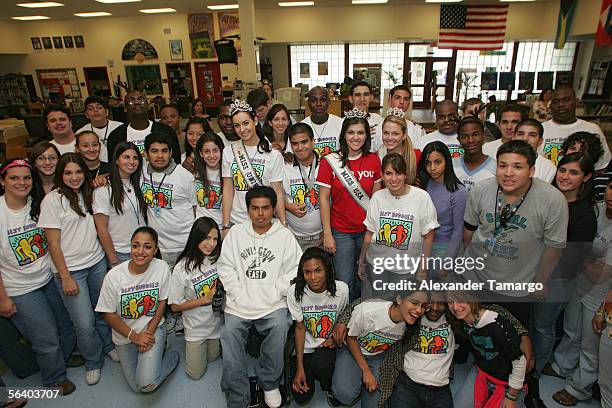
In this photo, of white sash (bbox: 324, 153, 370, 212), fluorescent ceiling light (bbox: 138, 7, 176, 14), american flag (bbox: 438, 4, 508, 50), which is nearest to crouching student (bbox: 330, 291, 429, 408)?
white sash (bbox: 324, 153, 370, 212)

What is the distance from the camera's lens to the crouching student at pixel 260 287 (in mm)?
2434

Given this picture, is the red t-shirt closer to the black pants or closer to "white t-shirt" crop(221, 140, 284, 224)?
"white t-shirt" crop(221, 140, 284, 224)

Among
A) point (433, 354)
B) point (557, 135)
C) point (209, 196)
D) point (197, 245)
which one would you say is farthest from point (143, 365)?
point (557, 135)

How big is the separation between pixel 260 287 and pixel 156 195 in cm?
109

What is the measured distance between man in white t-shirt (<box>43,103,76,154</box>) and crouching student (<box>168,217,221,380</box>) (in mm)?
1514

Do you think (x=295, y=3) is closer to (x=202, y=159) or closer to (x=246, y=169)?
(x=202, y=159)

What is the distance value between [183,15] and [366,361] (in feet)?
40.9

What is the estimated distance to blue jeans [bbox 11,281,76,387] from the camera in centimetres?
248

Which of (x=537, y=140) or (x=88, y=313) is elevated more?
(x=537, y=140)

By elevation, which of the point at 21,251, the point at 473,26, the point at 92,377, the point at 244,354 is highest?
the point at 473,26

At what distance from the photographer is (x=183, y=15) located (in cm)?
1179

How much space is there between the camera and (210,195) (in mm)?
3070

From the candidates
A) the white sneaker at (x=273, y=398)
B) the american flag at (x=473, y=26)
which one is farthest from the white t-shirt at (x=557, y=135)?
the american flag at (x=473, y=26)

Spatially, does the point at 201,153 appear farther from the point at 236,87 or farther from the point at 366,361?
the point at 236,87
